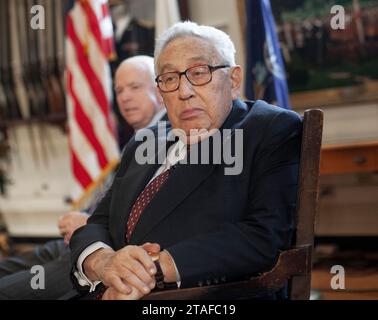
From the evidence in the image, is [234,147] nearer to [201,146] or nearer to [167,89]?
[201,146]

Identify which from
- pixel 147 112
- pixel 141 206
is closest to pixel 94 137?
pixel 147 112

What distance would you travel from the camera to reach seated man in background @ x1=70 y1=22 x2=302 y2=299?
5.97 feet

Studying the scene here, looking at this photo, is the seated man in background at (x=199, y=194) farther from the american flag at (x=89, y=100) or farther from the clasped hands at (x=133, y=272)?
the american flag at (x=89, y=100)

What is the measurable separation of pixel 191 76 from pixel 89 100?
2870mm

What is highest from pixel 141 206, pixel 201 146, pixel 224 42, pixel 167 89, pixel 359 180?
pixel 224 42

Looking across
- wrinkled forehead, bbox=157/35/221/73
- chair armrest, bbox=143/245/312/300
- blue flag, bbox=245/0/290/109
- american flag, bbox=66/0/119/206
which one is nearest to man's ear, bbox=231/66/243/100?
wrinkled forehead, bbox=157/35/221/73

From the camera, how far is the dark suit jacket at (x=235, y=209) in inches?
71.9

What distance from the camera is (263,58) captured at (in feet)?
12.2

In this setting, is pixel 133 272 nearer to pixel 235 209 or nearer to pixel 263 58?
pixel 235 209

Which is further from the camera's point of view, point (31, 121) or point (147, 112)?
point (31, 121)

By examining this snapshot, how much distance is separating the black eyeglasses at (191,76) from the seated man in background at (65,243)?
1.06 meters
